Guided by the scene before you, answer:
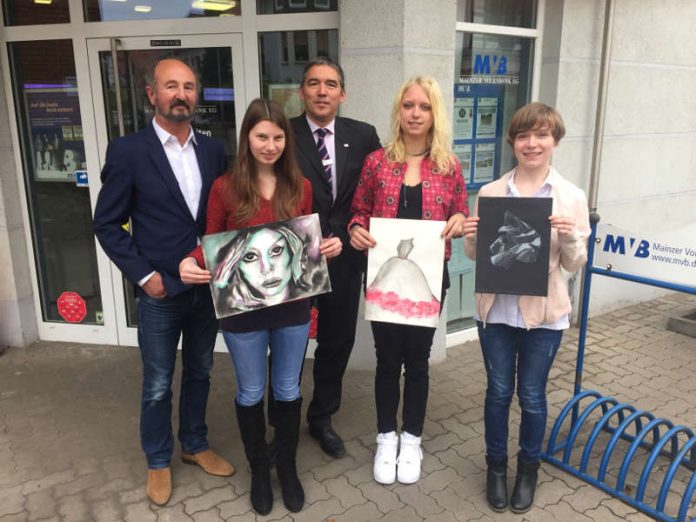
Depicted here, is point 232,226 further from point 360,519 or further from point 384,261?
point 360,519

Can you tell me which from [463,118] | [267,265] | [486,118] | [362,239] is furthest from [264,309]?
[486,118]

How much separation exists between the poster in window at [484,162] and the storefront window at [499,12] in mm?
1014

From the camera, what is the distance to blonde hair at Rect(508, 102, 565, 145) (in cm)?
255

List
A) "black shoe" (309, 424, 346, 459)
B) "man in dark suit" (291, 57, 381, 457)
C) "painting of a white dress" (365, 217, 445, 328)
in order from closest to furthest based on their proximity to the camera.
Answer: "painting of a white dress" (365, 217, 445, 328) → "man in dark suit" (291, 57, 381, 457) → "black shoe" (309, 424, 346, 459)

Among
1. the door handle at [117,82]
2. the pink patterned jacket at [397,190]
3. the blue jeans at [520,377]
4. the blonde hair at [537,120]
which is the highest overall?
the door handle at [117,82]

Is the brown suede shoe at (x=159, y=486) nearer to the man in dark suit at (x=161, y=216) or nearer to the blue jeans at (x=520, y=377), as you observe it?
the man in dark suit at (x=161, y=216)

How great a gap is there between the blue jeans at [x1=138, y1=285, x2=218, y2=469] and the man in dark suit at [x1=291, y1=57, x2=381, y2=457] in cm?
68

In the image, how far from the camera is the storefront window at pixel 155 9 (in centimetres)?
435

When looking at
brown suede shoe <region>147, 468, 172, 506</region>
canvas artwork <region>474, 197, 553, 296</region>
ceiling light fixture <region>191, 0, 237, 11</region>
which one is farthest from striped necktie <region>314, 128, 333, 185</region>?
ceiling light fixture <region>191, 0, 237, 11</region>

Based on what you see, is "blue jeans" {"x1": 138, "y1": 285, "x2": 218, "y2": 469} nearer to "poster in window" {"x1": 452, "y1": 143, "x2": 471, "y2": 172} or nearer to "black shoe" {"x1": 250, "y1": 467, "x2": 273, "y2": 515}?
"black shoe" {"x1": 250, "y1": 467, "x2": 273, "y2": 515}

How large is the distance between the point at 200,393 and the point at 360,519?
108cm

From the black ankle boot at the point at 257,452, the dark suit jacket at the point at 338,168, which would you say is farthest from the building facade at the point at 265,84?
the black ankle boot at the point at 257,452

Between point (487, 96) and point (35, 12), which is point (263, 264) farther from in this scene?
point (35, 12)

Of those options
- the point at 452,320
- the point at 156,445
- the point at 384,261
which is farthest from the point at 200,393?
the point at 452,320
